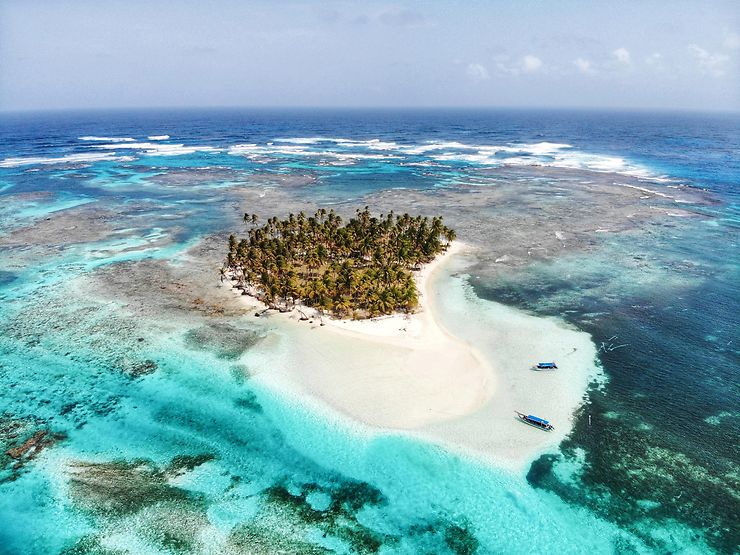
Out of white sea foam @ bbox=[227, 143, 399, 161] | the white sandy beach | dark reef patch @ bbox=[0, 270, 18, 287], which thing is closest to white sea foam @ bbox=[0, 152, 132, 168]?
white sea foam @ bbox=[227, 143, 399, 161]

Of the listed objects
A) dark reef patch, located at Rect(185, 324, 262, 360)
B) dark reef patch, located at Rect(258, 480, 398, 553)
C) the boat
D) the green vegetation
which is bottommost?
dark reef patch, located at Rect(258, 480, 398, 553)

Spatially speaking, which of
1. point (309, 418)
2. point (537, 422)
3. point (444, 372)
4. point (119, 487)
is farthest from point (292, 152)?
point (119, 487)

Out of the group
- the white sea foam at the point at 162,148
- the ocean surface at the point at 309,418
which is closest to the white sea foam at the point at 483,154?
the white sea foam at the point at 162,148

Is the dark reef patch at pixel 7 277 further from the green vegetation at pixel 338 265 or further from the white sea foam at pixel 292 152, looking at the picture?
the white sea foam at pixel 292 152

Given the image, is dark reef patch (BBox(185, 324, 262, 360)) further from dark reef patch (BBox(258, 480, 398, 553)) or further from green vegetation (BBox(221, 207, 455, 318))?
dark reef patch (BBox(258, 480, 398, 553))

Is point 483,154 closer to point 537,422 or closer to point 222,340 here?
point 222,340

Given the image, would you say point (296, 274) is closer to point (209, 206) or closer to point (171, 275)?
point (171, 275)
